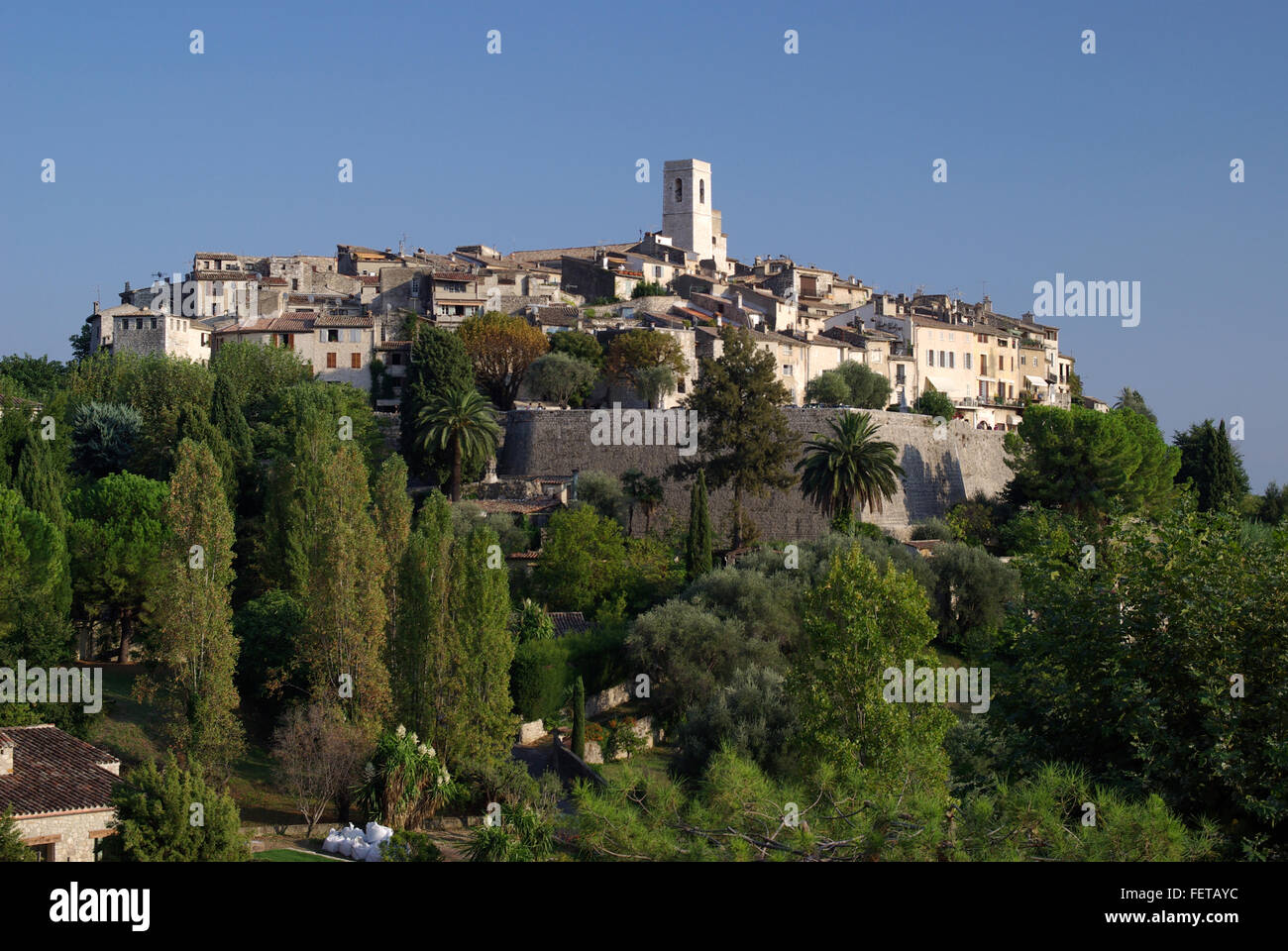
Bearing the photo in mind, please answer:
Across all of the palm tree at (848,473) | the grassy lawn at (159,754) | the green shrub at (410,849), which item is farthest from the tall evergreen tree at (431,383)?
the green shrub at (410,849)

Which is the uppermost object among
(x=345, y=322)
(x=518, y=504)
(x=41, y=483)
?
(x=345, y=322)

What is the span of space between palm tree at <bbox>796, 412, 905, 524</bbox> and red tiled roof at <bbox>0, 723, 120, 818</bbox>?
27.9 metres

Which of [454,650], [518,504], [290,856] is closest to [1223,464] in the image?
[518,504]

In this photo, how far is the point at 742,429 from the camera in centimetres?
5144

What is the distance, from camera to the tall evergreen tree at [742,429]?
5106 cm

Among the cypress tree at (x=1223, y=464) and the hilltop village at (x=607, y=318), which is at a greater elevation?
the hilltop village at (x=607, y=318)

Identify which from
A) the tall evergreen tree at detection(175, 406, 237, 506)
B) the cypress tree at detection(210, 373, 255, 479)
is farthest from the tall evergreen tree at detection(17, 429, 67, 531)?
the cypress tree at detection(210, 373, 255, 479)

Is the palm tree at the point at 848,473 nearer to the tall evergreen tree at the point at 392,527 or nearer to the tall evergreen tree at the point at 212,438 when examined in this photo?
the tall evergreen tree at the point at 392,527

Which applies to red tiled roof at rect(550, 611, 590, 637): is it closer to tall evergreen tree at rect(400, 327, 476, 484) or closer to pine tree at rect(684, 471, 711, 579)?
pine tree at rect(684, 471, 711, 579)

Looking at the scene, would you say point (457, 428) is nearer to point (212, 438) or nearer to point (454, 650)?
point (212, 438)

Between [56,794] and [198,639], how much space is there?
737 cm

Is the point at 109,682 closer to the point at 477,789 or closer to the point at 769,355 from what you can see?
the point at 477,789

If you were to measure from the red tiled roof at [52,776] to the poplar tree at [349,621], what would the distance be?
21.7 feet

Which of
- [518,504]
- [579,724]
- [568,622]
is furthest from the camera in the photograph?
[518,504]
